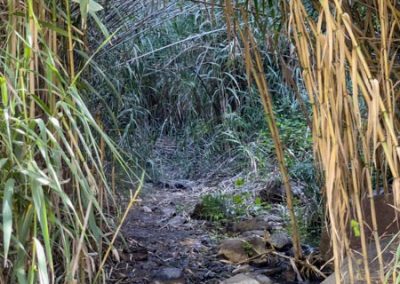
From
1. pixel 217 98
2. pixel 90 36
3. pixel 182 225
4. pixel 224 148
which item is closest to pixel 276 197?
pixel 182 225

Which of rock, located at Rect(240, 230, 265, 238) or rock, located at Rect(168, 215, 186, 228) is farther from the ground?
rock, located at Rect(240, 230, 265, 238)

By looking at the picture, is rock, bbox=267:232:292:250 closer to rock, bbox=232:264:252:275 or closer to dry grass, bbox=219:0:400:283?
rock, bbox=232:264:252:275

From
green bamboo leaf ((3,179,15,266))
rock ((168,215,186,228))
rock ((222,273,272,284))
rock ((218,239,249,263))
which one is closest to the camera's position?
green bamboo leaf ((3,179,15,266))

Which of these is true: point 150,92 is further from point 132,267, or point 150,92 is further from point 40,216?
point 40,216

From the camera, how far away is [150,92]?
17.0ft

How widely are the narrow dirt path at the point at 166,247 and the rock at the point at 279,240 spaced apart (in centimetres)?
23

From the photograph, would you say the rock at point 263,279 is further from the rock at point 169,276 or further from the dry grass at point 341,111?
the dry grass at point 341,111

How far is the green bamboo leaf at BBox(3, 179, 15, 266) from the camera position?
1.28 m

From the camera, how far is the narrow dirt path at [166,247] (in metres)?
2.84

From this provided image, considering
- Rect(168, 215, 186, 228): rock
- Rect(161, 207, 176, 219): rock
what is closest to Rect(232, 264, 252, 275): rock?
Rect(168, 215, 186, 228): rock

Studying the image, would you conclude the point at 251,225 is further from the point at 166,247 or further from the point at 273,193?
the point at 273,193

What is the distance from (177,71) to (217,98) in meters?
0.43

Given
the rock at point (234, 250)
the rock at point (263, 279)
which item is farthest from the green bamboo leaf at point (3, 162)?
the rock at point (234, 250)

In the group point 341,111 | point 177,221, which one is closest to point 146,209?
point 177,221
